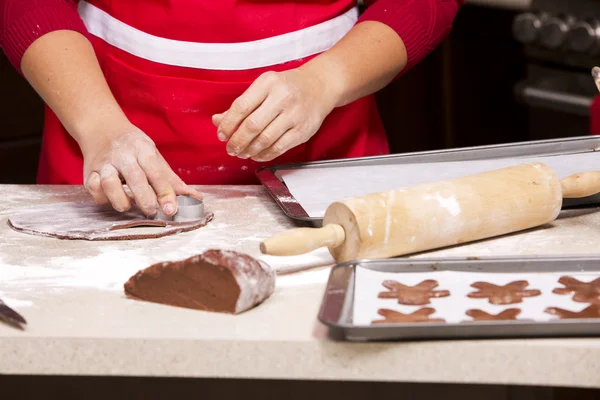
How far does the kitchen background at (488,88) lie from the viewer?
2.69 m

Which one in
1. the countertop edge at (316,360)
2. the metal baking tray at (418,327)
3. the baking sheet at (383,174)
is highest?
the baking sheet at (383,174)

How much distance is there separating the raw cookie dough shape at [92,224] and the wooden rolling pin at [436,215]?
251mm

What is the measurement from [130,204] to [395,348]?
1.75ft

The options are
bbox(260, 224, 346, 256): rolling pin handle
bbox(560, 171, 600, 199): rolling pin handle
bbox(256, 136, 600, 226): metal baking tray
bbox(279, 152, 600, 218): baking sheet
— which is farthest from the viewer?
bbox(256, 136, 600, 226): metal baking tray

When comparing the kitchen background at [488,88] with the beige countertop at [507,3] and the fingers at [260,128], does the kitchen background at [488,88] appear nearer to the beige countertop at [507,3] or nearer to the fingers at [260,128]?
the beige countertop at [507,3]

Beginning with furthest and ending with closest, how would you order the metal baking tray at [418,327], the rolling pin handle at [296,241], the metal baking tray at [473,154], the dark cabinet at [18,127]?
1. the dark cabinet at [18,127]
2. the metal baking tray at [473,154]
3. the rolling pin handle at [296,241]
4. the metal baking tray at [418,327]

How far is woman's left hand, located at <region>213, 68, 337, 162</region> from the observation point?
122cm

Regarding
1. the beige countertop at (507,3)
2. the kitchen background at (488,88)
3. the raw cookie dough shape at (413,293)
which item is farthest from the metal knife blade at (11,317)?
the beige countertop at (507,3)

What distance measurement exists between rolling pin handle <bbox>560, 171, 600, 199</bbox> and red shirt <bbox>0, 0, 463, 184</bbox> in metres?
0.46

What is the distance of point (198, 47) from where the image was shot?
4.86 feet

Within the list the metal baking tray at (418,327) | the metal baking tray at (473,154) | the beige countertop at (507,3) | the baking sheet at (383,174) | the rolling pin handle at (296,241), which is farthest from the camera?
the beige countertop at (507,3)

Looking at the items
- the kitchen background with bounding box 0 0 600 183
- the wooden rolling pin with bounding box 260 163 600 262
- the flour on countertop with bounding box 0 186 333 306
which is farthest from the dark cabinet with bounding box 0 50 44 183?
the wooden rolling pin with bounding box 260 163 600 262

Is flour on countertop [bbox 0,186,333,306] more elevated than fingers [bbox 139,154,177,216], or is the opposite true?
fingers [bbox 139,154,177,216]

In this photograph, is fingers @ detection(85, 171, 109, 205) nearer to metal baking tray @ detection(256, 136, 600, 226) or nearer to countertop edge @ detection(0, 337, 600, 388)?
metal baking tray @ detection(256, 136, 600, 226)
